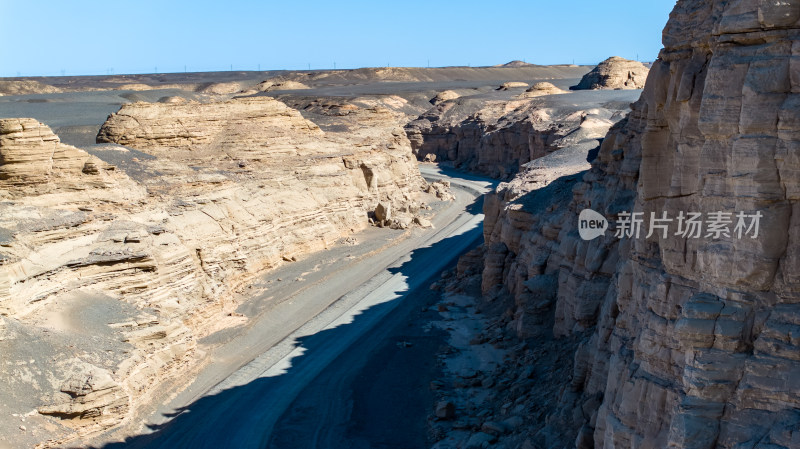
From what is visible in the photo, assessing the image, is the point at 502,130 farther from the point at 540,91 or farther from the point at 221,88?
the point at 221,88

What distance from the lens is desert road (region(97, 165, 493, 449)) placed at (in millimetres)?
19078

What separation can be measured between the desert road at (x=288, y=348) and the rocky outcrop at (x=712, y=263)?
9879mm

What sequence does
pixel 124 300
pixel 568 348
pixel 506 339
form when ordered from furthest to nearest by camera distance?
pixel 506 339
pixel 124 300
pixel 568 348

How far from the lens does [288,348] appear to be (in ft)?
80.5

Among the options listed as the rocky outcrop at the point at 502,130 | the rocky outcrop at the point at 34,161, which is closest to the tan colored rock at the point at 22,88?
the rocky outcrop at the point at 502,130

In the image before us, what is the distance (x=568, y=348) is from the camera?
18.5 m

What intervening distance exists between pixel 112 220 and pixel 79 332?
4.65 metres

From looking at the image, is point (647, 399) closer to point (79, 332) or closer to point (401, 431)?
point (401, 431)

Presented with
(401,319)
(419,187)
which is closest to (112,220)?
(401,319)

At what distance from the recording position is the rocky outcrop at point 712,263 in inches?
329

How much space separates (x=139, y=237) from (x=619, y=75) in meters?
62.1

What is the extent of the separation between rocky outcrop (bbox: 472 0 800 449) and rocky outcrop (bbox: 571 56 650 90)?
6426 centimetres

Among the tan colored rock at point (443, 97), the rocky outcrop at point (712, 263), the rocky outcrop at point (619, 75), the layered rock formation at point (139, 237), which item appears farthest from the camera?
the tan colored rock at point (443, 97)

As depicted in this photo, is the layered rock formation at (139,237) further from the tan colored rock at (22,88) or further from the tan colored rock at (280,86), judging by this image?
the tan colored rock at (280,86)
